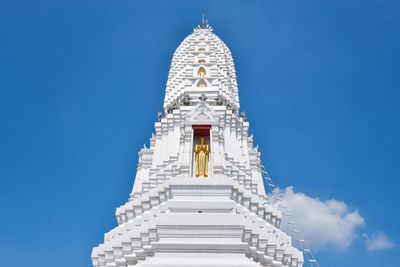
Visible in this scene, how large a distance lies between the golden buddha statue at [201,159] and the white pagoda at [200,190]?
4cm

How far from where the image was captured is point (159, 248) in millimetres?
17328

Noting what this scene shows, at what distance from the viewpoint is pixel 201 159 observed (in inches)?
910

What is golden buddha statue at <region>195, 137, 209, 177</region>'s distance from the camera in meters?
22.7

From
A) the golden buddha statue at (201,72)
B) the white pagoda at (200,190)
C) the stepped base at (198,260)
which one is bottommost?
the stepped base at (198,260)

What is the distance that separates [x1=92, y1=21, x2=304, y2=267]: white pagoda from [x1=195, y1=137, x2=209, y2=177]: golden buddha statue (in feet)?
0.14

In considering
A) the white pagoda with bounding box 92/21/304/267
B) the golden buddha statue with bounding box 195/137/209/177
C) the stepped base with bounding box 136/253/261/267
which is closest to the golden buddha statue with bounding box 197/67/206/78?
the white pagoda with bounding box 92/21/304/267

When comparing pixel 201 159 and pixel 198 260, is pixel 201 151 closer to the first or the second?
pixel 201 159

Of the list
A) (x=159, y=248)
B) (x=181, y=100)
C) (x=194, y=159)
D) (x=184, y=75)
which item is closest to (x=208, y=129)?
(x=194, y=159)

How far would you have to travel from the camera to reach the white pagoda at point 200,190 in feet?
57.2

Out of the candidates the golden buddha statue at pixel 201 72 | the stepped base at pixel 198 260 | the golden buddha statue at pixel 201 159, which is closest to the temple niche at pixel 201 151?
the golden buddha statue at pixel 201 159

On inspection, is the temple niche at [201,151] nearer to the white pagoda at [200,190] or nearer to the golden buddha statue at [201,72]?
the white pagoda at [200,190]

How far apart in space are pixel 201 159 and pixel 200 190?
12.8ft

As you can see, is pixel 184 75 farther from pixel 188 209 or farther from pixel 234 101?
pixel 188 209

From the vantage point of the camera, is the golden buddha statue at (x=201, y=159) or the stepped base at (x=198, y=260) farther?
the golden buddha statue at (x=201, y=159)
